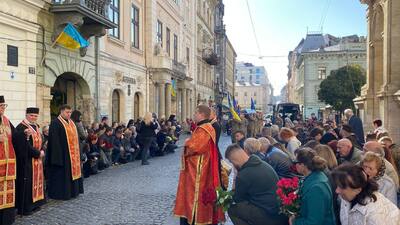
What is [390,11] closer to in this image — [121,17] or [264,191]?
[121,17]

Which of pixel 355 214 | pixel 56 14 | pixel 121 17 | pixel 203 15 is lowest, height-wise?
pixel 355 214

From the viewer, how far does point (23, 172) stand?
24.6 ft

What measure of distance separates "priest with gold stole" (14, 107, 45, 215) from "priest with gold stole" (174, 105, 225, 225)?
124 inches

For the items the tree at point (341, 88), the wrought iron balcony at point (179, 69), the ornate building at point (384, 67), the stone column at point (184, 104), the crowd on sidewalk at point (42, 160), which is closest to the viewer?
the crowd on sidewalk at point (42, 160)

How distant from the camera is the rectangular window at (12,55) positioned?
440 inches

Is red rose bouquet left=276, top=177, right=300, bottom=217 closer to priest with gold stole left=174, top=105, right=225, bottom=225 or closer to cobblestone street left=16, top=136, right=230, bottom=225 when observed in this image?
priest with gold stole left=174, top=105, right=225, bottom=225

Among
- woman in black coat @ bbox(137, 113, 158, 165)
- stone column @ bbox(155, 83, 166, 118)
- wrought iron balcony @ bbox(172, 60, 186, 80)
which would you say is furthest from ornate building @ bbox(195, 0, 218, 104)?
woman in black coat @ bbox(137, 113, 158, 165)

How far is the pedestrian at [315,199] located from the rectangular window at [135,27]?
18.8m

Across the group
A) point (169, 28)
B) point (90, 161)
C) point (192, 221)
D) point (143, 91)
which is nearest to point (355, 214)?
point (192, 221)

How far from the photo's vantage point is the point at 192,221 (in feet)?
19.3

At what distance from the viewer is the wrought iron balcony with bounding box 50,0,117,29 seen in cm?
1317

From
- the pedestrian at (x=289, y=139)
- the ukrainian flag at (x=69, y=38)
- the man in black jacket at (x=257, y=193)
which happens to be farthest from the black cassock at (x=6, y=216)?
the ukrainian flag at (x=69, y=38)

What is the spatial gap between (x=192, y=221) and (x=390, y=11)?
→ 44.0ft

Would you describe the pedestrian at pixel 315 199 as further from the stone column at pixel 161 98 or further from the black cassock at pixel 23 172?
the stone column at pixel 161 98
